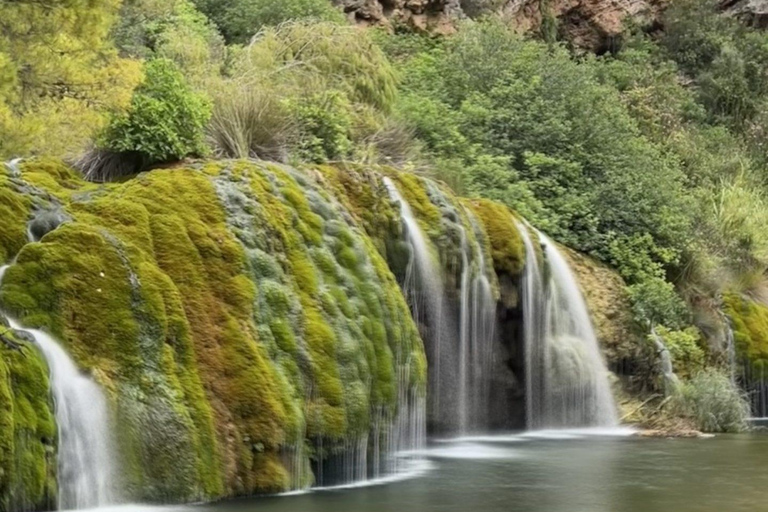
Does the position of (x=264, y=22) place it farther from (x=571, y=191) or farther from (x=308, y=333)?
(x=308, y=333)

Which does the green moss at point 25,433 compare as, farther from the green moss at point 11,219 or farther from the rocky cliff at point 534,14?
the rocky cliff at point 534,14

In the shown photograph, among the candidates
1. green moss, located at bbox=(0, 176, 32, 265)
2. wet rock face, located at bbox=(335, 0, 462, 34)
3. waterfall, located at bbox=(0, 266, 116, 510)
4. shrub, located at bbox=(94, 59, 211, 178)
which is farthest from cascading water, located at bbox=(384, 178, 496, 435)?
wet rock face, located at bbox=(335, 0, 462, 34)

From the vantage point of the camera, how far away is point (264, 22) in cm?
2495

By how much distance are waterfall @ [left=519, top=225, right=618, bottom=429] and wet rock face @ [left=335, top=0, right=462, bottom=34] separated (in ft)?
49.9

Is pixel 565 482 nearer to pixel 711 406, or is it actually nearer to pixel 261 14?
pixel 711 406

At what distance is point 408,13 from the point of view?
31.0 meters

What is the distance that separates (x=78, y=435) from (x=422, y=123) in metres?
12.9

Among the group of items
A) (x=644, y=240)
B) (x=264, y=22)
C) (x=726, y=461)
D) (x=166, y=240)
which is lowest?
(x=726, y=461)

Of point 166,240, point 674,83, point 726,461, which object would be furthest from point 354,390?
point 674,83

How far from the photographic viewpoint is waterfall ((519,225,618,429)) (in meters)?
15.2

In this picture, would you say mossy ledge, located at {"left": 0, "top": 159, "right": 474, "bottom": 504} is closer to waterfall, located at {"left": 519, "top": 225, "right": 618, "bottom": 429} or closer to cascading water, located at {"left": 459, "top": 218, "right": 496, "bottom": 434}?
cascading water, located at {"left": 459, "top": 218, "right": 496, "bottom": 434}

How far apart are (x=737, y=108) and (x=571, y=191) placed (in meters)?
16.8

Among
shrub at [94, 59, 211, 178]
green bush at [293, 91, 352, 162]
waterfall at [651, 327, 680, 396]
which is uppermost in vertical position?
green bush at [293, 91, 352, 162]

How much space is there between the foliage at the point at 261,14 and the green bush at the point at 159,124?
11610 mm
